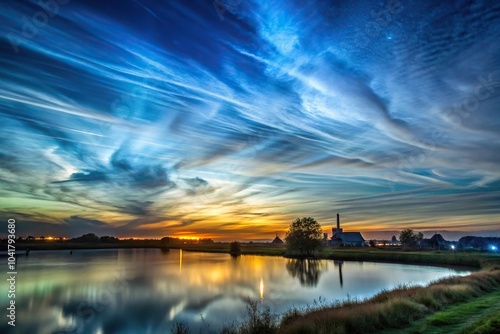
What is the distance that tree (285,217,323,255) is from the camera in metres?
93.5

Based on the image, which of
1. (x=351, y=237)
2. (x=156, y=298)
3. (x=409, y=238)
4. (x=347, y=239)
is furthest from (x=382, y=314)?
(x=351, y=237)

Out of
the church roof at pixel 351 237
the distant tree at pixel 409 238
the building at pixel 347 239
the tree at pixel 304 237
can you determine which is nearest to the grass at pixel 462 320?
the tree at pixel 304 237

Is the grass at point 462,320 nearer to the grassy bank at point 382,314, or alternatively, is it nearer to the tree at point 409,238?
the grassy bank at point 382,314

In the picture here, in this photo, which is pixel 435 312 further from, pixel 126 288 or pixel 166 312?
pixel 126 288

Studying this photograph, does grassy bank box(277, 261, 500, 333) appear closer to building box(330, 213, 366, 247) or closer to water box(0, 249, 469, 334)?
water box(0, 249, 469, 334)

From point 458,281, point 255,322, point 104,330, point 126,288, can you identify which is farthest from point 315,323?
point 126,288

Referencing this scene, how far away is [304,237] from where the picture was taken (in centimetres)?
9388

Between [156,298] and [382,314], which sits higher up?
[382,314]

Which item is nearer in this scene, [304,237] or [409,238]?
[304,237]

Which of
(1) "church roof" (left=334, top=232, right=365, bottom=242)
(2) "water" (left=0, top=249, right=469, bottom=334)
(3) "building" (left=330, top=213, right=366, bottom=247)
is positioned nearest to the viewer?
(2) "water" (left=0, top=249, right=469, bottom=334)

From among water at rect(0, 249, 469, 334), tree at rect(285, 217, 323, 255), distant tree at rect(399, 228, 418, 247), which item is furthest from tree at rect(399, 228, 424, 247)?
water at rect(0, 249, 469, 334)

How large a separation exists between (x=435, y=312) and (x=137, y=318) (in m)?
21.5

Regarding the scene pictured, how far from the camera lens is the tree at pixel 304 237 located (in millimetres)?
93500

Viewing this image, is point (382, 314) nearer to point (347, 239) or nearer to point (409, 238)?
point (409, 238)
